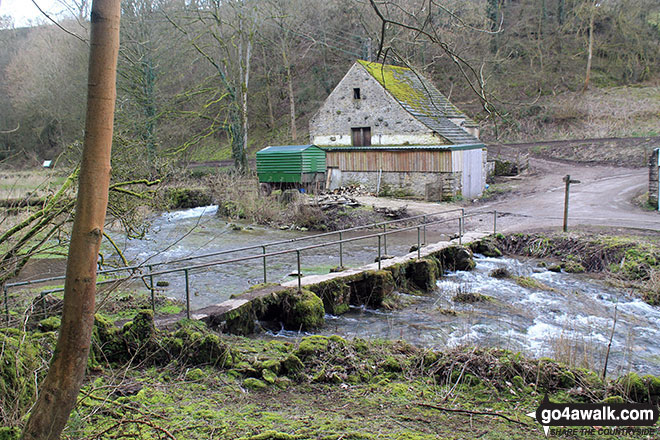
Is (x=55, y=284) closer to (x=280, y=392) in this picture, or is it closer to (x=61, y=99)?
(x=280, y=392)

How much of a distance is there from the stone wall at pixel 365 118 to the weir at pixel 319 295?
41.9 feet

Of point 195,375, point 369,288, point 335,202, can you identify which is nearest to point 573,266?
point 369,288

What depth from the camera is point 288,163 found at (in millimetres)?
25938

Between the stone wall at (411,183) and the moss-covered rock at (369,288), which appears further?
the stone wall at (411,183)

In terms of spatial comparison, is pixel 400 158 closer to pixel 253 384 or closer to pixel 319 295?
pixel 319 295

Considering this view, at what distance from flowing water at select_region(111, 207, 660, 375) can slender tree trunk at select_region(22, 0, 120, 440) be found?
359 cm

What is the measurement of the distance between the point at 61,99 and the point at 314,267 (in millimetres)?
22684

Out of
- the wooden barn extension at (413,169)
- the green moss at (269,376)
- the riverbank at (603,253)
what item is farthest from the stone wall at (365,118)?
the green moss at (269,376)

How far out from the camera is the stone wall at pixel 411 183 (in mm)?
23641

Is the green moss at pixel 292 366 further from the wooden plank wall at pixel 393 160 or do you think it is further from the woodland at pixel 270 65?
the wooden plank wall at pixel 393 160

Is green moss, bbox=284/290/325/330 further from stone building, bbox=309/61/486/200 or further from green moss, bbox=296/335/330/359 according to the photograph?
stone building, bbox=309/61/486/200

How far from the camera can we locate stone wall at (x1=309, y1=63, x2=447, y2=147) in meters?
25.3

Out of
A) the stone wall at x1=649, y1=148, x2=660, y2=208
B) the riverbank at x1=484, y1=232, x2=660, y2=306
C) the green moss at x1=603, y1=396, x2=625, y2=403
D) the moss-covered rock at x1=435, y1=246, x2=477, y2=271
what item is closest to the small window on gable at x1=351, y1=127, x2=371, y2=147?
the riverbank at x1=484, y1=232, x2=660, y2=306

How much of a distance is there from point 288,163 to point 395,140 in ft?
18.2
